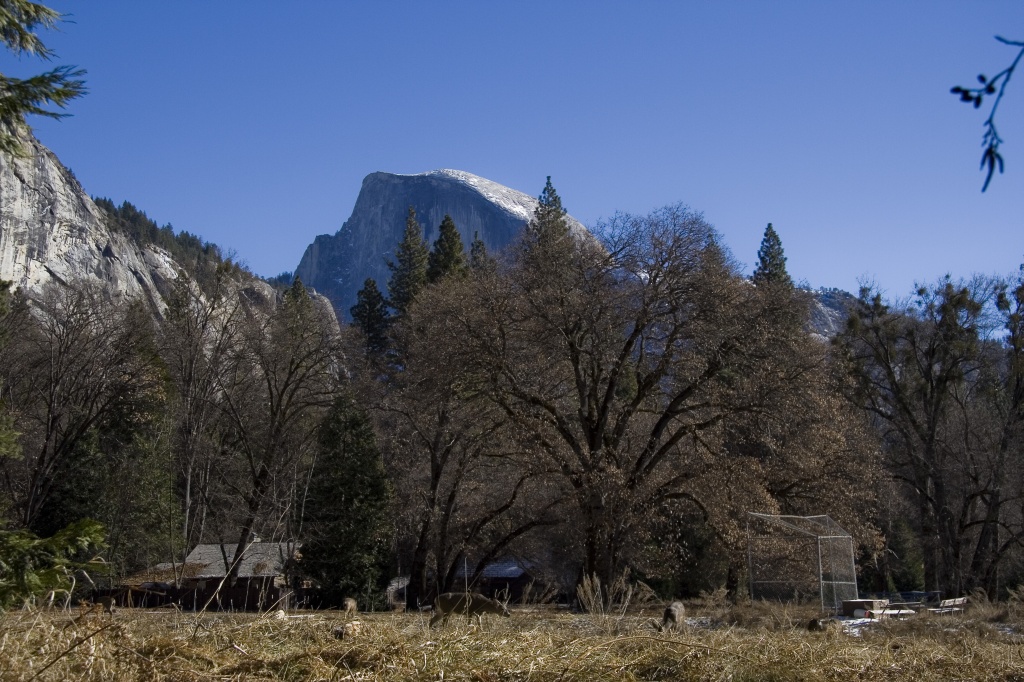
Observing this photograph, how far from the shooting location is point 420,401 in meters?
25.3

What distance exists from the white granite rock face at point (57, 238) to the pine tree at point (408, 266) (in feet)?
152

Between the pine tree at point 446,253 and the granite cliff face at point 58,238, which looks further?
the granite cliff face at point 58,238

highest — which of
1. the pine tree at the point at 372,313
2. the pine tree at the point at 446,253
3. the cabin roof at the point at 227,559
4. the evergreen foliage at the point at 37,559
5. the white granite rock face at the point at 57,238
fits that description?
the white granite rock face at the point at 57,238

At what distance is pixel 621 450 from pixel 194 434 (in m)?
14.6

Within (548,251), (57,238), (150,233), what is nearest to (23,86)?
(548,251)

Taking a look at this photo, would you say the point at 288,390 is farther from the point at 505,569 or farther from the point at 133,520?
the point at 505,569

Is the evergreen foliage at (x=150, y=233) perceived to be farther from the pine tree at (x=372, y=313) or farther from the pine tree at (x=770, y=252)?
the pine tree at (x=770, y=252)

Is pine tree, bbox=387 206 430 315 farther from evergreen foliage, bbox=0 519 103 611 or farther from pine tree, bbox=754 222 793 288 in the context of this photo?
evergreen foliage, bbox=0 519 103 611

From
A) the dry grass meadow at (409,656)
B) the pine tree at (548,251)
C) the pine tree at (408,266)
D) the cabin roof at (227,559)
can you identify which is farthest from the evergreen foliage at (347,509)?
the dry grass meadow at (409,656)

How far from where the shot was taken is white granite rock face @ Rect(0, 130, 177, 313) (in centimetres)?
9812

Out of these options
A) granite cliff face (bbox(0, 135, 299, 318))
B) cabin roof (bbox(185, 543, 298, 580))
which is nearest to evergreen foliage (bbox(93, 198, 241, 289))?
granite cliff face (bbox(0, 135, 299, 318))

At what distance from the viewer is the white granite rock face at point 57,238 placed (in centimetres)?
9812

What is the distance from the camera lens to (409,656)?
3.55m

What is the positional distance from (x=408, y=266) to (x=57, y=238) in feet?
221
